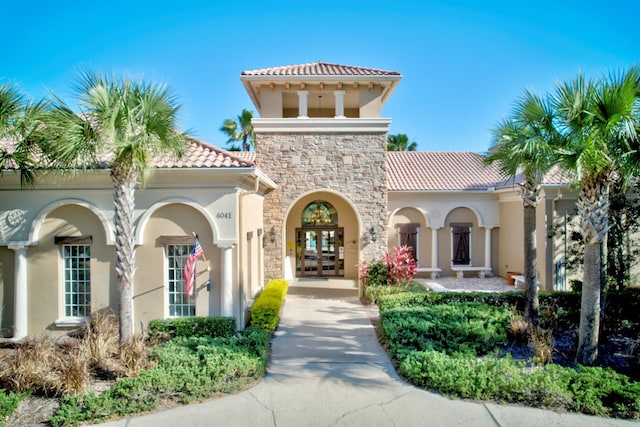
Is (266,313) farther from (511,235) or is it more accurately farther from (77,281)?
(511,235)

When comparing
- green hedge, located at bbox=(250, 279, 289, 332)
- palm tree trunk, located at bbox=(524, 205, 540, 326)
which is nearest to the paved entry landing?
green hedge, located at bbox=(250, 279, 289, 332)

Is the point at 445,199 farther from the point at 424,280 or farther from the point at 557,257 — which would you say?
the point at 557,257

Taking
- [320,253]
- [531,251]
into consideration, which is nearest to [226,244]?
[531,251]

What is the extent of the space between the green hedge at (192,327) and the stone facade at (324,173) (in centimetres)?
614

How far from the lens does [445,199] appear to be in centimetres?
2052

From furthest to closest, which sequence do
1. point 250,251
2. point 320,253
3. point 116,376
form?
point 320,253
point 250,251
point 116,376

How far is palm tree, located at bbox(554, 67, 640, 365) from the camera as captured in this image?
779cm

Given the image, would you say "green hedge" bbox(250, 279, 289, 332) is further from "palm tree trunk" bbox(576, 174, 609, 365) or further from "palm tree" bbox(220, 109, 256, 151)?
"palm tree" bbox(220, 109, 256, 151)

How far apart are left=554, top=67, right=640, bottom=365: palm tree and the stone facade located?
8607mm

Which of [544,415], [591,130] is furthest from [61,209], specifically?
[591,130]

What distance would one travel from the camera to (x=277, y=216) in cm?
1675

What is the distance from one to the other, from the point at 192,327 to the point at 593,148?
33.8ft

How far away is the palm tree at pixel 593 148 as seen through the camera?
25.6 ft

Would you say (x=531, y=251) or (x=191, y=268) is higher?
(x=531, y=251)
